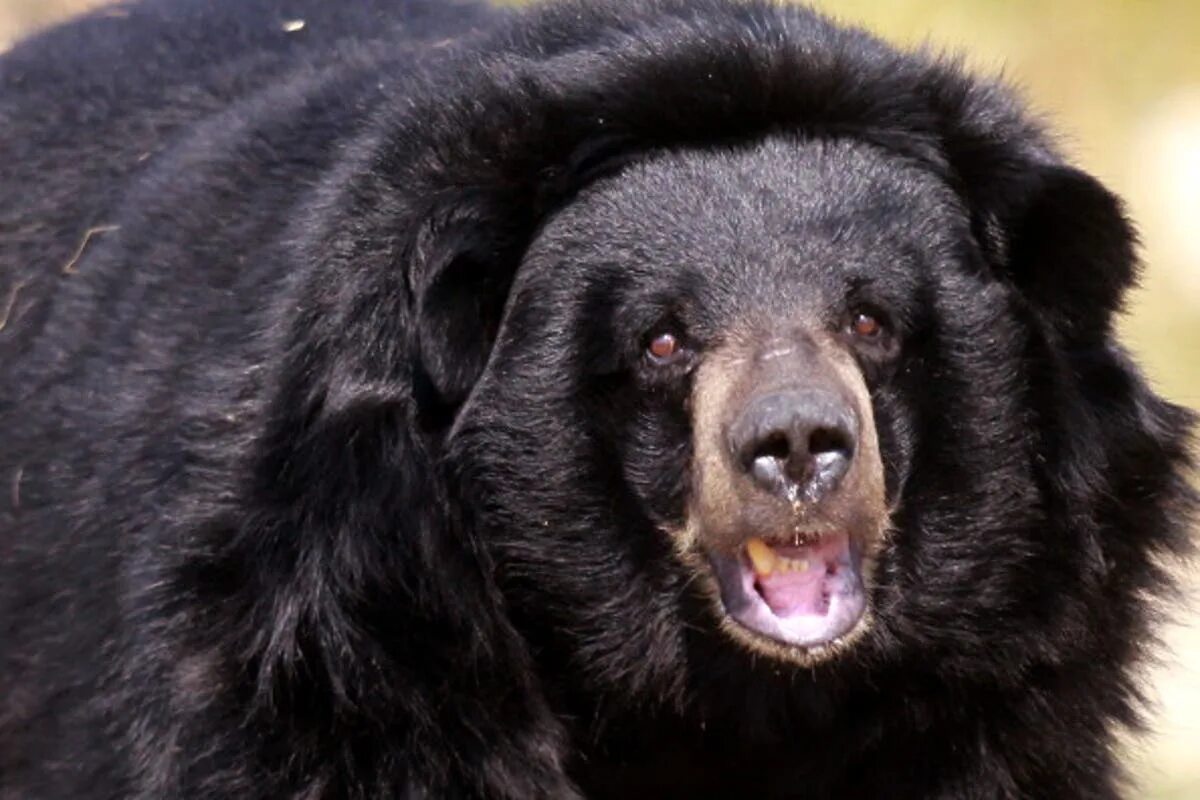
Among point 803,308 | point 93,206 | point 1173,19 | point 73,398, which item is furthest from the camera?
point 1173,19

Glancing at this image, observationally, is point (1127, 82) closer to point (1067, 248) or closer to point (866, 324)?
point (1067, 248)

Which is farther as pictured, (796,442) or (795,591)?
(795,591)

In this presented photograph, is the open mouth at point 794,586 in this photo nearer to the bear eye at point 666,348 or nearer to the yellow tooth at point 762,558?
the yellow tooth at point 762,558

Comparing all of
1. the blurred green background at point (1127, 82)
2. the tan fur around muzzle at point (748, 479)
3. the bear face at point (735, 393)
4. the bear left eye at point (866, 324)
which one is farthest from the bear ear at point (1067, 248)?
the blurred green background at point (1127, 82)

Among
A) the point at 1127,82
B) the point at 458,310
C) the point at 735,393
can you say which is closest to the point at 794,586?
the point at 735,393

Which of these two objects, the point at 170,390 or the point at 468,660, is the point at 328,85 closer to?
the point at 170,390

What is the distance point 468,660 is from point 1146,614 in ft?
4.55

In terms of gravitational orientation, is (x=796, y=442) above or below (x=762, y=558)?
above

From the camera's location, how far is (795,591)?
4.24 m

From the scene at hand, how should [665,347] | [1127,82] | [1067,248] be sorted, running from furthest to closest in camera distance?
[1127,82]
[1067,248]
[665,347]

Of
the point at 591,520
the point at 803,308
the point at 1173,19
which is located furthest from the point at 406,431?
the point at 1173,19

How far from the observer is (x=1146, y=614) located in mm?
4750

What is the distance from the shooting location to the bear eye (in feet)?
13.9

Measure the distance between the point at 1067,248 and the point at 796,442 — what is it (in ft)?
2.67
